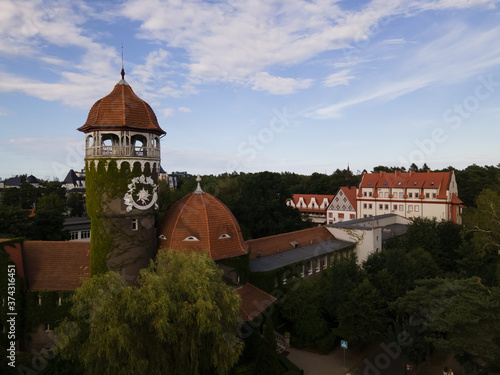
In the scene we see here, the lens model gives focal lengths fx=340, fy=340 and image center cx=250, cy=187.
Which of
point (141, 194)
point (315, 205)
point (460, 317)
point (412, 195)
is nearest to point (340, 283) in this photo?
point (460, 317)

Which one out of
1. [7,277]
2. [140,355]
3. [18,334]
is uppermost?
[7,277]

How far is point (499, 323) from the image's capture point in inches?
687

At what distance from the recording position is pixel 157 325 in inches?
610

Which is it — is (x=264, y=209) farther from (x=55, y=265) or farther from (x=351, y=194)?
(x=351, y=194)

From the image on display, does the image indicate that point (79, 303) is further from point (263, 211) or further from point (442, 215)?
point (442, 215)

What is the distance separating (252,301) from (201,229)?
650 centimetres

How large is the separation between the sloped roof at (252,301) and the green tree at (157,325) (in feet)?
18.0

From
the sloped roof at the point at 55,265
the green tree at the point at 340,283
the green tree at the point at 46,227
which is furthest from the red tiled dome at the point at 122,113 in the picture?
the green tree at the point at 46,227

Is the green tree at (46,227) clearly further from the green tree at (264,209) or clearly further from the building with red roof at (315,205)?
the building with red roof at (315,205)

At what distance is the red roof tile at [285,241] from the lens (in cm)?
3319

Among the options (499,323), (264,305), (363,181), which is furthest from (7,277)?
(363,181)

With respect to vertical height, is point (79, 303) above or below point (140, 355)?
above

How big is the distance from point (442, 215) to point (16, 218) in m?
64.5

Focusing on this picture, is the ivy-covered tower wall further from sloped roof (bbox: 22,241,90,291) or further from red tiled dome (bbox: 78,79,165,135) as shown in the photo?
sloped roof (bbox: 22,241,90,291)
